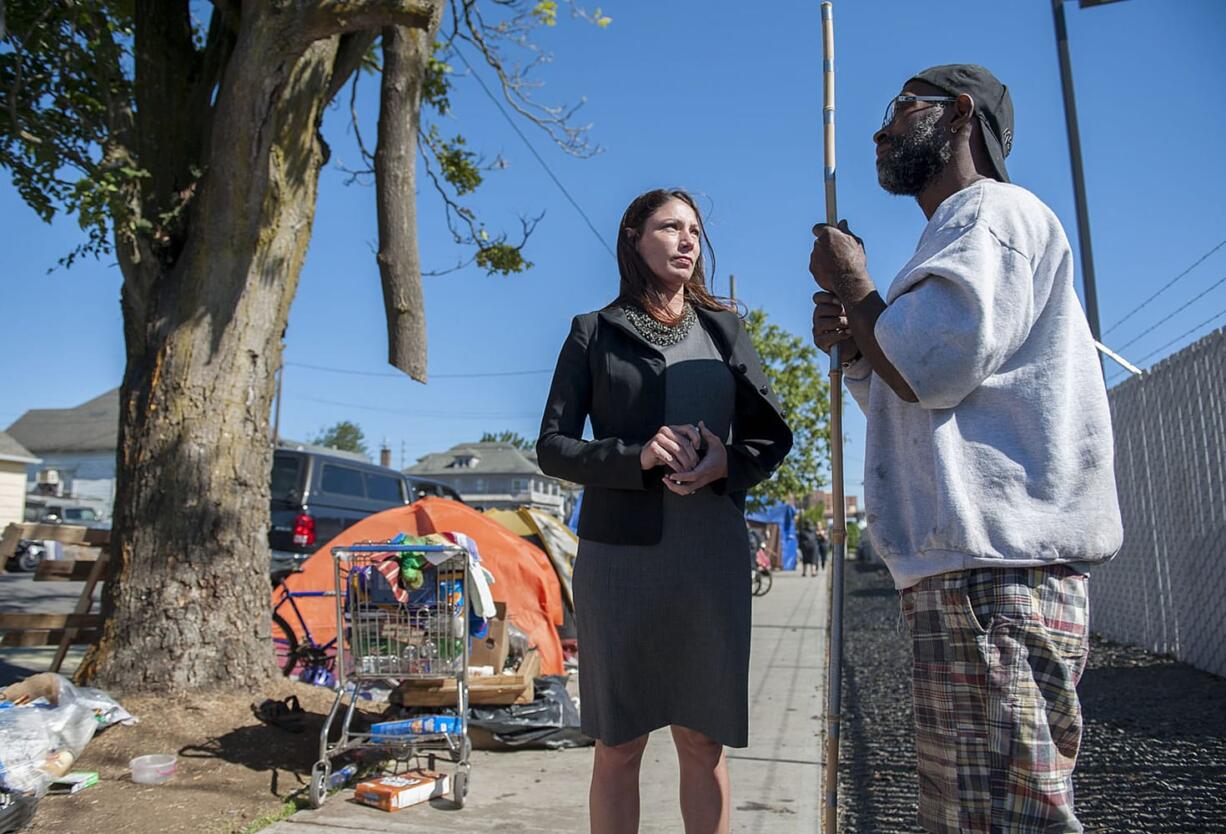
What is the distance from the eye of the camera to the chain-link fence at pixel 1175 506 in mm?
6719

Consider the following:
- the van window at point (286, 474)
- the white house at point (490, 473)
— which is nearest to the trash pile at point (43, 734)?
the van window at point (286, 474)

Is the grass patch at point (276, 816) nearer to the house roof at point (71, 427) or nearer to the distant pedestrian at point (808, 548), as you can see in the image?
the distant pedestrian at point (808, 548)

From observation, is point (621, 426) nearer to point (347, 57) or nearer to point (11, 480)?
point (347, 57)

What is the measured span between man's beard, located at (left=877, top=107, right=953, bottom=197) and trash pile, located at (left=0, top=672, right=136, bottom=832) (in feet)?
11.7

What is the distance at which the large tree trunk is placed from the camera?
5090 mm

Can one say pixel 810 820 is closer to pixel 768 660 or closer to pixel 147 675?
pixel 147 675

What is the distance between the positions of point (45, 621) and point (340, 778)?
2454 millimetres

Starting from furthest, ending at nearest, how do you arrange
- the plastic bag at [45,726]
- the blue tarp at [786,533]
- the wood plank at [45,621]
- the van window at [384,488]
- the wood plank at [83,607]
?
1. the blue tarp at [786,533]
2. the van window at [384,488]
3. the wood plank at [83,607]
4. the wood plank at [45,621]
5. the plastic bag at [45,726]

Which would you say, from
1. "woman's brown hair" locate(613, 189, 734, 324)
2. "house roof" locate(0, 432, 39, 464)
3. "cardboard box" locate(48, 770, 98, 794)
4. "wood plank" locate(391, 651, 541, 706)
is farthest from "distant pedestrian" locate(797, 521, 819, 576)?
"woman's brown hair" locate(613, 189, 734, 324)

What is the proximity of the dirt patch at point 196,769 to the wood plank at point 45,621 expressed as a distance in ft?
3.25

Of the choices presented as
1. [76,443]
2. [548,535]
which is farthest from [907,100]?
[76,443]

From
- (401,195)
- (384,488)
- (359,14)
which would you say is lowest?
(384,488)

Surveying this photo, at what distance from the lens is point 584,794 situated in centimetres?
441

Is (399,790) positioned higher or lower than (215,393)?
lower
